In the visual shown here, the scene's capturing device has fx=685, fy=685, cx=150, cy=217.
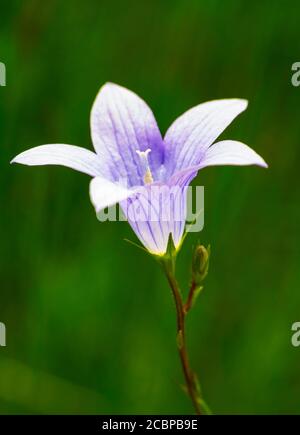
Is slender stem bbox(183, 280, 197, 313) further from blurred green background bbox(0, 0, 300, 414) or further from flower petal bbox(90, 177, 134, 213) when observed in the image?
blurred green background bbox(0, 0, 300, 414)

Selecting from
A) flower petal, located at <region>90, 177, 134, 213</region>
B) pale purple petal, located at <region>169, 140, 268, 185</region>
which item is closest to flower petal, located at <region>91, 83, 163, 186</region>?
pale purple petal, located at <region>169, 140, 268, 185</region>

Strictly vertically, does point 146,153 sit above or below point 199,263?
above

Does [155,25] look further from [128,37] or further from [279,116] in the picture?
[279,116]

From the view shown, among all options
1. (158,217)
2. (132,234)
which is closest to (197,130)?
(158,217)

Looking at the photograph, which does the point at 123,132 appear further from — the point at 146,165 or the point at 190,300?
the point at 190,300

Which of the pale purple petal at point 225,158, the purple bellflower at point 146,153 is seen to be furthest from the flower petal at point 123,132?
the pale purple petal at point 225,158

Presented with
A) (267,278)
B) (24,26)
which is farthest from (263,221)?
(24,26)
